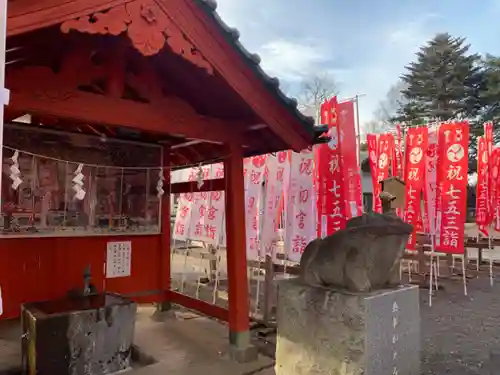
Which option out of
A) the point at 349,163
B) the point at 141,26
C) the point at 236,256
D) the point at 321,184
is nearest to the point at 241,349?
the point at 236,256

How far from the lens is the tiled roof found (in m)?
4.21

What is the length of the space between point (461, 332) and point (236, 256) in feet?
15.9

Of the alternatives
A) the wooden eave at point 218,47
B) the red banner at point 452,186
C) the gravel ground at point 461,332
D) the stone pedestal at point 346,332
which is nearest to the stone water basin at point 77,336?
the stone pedestal at point 346,332

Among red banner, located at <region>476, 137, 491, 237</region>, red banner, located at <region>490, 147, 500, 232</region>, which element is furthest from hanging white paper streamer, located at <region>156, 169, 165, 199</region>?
red banner, located at <region>490, 147, 500, 232</region>

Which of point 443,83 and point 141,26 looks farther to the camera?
point 443,83

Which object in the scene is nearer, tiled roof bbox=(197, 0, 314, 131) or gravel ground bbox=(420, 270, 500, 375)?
tiled roof bbox=(197, 0, 314, 131)

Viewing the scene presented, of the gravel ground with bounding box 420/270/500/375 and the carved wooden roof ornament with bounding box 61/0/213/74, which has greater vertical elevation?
the carved wooden roof ornament with bounding box 61/0/213/74

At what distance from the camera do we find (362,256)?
3.81 m

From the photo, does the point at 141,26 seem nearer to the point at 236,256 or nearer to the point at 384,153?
the point at 236,256

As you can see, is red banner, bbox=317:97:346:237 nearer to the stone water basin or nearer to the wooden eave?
the wooden eave

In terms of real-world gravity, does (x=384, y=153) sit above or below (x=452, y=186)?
above

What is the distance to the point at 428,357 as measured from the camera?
20.1 feet

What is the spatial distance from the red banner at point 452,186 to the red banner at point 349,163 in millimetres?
3275

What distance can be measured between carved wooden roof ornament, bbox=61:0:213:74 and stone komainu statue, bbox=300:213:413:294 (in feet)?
7.78
